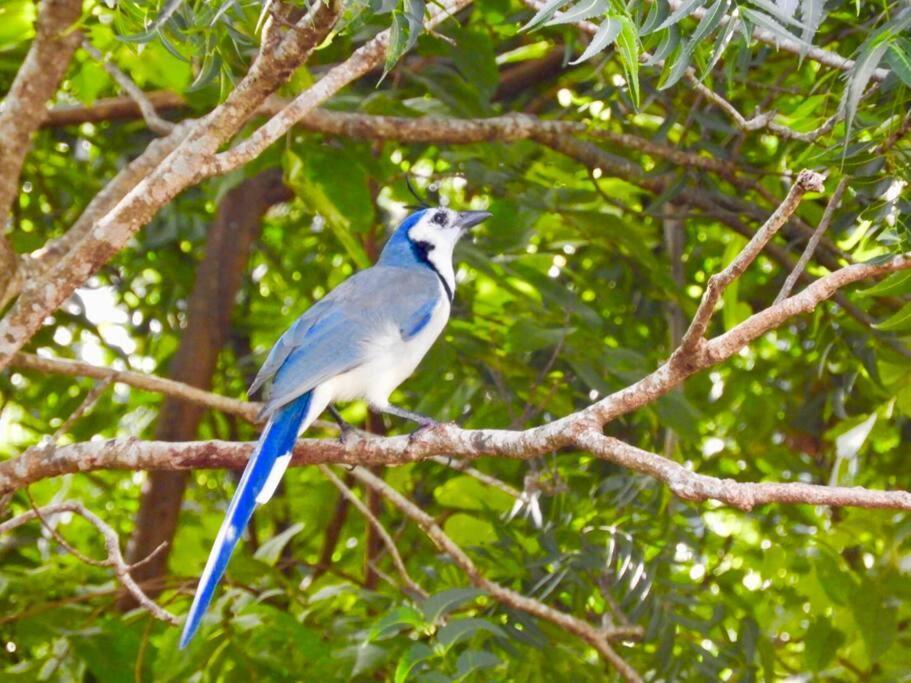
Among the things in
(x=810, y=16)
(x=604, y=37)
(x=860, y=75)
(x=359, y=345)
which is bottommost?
(x=359, y=345)

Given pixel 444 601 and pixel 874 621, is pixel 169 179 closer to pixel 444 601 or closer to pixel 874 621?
pixel 444 601

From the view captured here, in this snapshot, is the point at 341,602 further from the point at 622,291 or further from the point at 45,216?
the point at 45,216

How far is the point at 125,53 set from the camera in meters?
4.46

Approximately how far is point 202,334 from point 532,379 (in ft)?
5.00

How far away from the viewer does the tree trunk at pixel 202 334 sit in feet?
17.6

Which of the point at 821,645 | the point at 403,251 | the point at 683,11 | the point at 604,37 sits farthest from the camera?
the point at 403,251

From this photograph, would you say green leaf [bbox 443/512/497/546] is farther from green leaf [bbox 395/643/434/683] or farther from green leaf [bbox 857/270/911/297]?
green leaf [bbox 857/270/911/297]

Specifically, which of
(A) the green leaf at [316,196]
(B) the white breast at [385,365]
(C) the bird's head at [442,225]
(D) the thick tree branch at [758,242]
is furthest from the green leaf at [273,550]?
(D) the thick tree branch at [758,242]

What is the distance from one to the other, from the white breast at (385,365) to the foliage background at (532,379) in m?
0.28

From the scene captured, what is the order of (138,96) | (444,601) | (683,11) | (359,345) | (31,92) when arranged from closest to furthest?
1. (683,11)
2. (444,601)
3. (31,92)
4. (359,345)
5. (138,96)

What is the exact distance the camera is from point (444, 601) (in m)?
3.56

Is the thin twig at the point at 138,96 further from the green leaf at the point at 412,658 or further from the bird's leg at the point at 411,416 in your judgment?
the green leaf at the point at 412,658

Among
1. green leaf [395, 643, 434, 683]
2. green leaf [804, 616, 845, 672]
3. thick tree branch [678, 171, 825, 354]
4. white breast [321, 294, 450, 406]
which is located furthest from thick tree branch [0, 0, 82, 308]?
green leaf [804, 616, 845, 672]

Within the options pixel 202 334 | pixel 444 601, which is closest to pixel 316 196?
pixel 444 601
